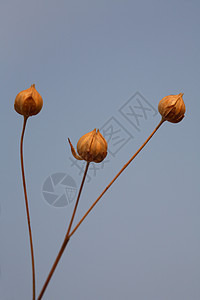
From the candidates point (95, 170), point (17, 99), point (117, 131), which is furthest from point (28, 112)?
point (95, 170)

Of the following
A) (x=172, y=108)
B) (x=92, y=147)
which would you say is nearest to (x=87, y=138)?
(x=92, y=147)

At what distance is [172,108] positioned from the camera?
44 cm

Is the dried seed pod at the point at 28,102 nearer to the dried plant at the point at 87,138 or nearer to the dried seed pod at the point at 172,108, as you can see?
the dried plant at the point at 87,138

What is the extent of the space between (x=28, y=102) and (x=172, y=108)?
18 cm

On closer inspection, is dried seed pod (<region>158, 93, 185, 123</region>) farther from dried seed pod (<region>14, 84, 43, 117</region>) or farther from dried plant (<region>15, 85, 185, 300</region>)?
dried seed pod (<region>14, 84, 43, 117</region>)

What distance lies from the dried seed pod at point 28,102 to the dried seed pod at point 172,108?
0.51 feet

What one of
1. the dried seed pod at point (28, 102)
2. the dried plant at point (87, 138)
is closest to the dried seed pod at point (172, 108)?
the dried plant at point (87, 138)

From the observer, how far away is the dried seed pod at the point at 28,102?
1.34 ft

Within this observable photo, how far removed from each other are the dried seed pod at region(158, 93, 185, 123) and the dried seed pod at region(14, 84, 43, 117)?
0.51 feet

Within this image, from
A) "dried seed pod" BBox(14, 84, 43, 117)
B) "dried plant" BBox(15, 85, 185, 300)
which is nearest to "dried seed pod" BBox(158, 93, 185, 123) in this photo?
"dried plant" BBox(15, 85, 185, 300)

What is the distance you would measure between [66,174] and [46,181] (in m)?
0.10

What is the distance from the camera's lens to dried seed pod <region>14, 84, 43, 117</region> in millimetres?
408

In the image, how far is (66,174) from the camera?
168 centimetres

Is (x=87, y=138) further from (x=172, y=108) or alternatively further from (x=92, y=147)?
(x=172, y=108)
